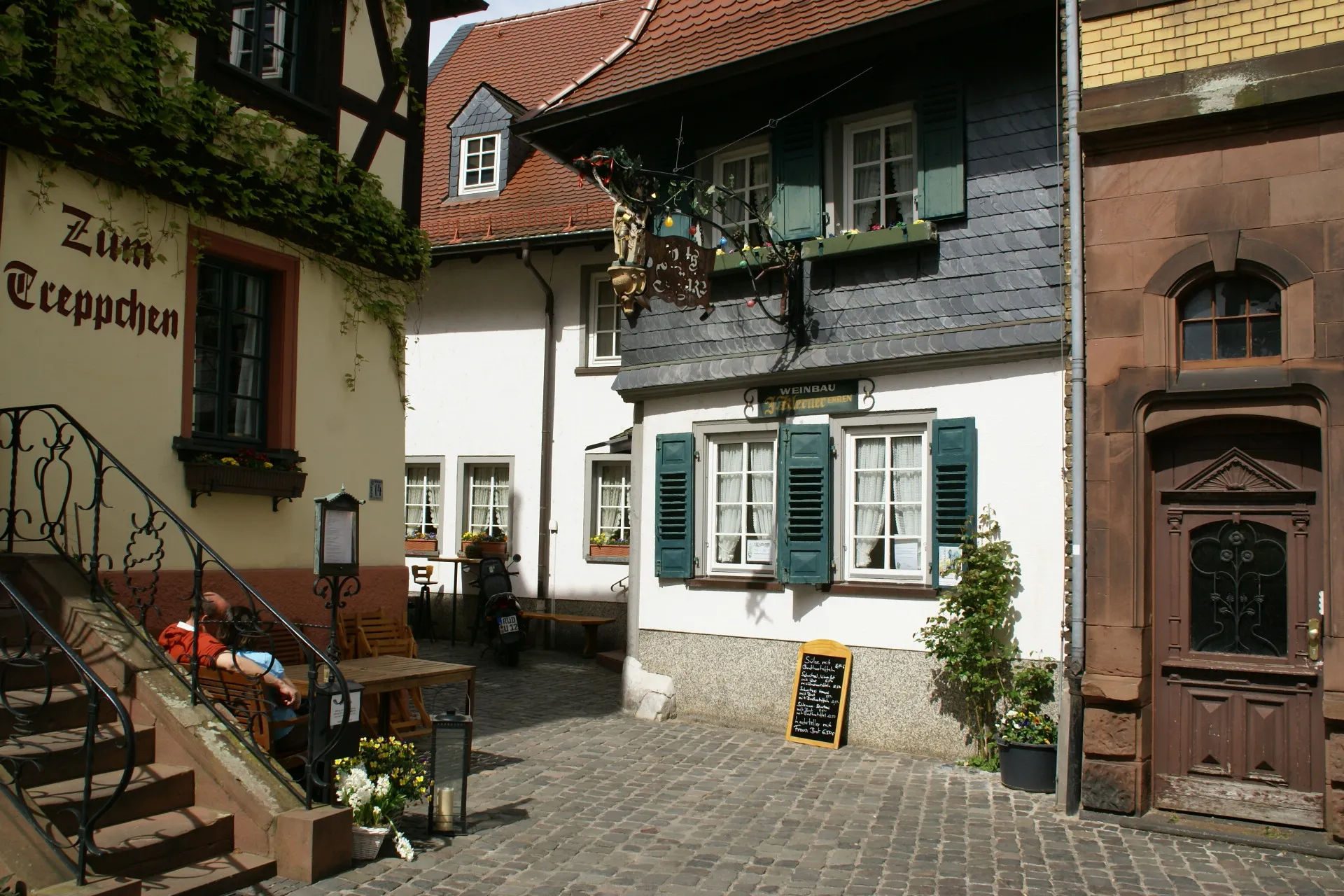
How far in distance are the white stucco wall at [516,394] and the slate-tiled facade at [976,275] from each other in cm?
624

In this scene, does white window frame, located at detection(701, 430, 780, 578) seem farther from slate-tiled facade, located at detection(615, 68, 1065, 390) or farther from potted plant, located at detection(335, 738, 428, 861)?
potted plant, located at detection(335, 738, 428, 861)

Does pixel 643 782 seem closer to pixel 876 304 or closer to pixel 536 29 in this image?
pixel 876 304

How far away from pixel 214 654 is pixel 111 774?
1097mm

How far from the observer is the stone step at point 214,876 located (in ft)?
18.5

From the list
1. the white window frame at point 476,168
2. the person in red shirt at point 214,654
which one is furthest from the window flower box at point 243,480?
the white window frame at point 476,168

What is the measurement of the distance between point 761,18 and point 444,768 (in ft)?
25.3

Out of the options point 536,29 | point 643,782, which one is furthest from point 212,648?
point 536,29

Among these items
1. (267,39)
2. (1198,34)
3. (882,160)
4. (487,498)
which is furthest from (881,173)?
(487,498)

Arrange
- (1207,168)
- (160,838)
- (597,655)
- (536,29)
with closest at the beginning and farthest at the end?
(160,838)
(1207,168)
(597,655)
(536,29)

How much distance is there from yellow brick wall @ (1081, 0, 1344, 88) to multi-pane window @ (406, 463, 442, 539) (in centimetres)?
1217

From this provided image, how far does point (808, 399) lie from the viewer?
35.3ft

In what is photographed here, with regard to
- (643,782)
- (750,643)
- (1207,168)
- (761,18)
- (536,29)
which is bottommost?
(643,782)

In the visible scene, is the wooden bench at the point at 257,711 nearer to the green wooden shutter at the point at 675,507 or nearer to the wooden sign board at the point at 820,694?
the wooden sign board at the point at 820,694

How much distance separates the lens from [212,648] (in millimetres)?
7273
